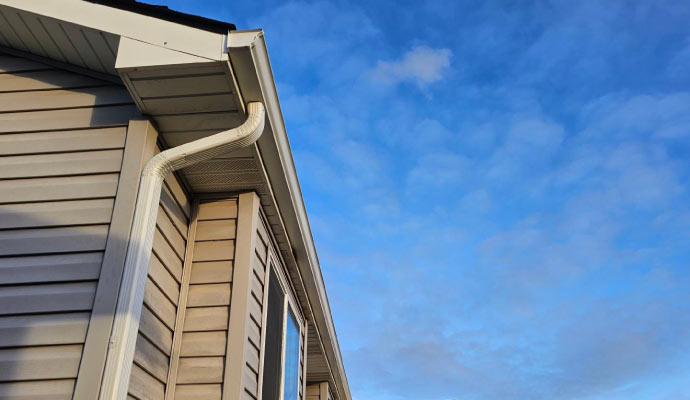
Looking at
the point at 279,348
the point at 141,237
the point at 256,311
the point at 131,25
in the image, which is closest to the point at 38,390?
the point at 141,237

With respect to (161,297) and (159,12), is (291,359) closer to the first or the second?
(161,297)

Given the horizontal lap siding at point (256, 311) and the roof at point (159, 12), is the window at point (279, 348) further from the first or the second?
the roof at point (159, 12)

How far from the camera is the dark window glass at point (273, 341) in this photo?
3.71 m

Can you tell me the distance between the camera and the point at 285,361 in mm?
4293

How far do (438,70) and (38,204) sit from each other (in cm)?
1039

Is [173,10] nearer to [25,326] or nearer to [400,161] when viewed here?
[25,326]

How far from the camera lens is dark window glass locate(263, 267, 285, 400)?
3.71 meters

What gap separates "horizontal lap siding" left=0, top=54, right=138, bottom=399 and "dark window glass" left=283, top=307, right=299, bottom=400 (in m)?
2.19

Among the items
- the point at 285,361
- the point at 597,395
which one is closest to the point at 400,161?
the point at 285,361

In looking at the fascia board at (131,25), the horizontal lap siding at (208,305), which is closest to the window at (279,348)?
the horizontal lap siding at (208,305)

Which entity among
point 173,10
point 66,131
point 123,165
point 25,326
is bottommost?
point 25,326

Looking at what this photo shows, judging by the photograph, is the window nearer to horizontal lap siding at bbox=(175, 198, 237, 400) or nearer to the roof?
horizontal lap siding at bbox=(175, 198, 237, 400)

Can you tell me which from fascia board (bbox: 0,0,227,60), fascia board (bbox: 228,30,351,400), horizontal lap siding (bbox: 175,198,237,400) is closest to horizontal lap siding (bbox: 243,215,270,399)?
horizontal lap siding (bbox: 175,198,237,400)

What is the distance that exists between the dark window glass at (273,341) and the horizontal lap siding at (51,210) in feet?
5.04
